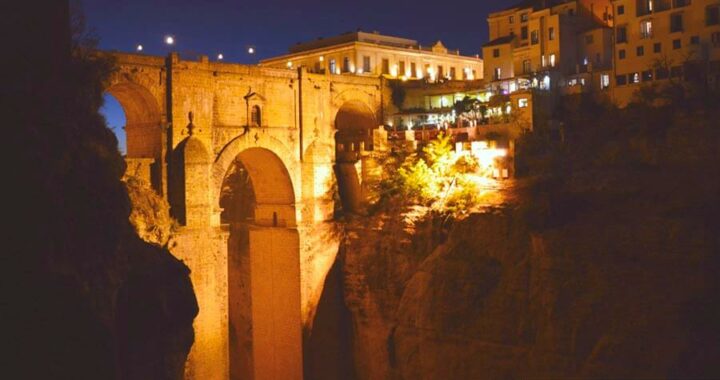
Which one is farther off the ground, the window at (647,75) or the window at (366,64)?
the window at (366,64)

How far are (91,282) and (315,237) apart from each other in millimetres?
25083

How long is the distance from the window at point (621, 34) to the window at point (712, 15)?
16.2 ft

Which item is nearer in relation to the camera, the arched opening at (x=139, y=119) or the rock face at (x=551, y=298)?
the rock face at (x=551, y=298)

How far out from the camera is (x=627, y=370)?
21.6 metres

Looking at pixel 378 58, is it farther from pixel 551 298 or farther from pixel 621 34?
pixel 551 298

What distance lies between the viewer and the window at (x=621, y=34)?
1638 inches

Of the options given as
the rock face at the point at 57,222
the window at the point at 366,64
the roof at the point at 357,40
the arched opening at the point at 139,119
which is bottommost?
the rock face at the point at 57,222

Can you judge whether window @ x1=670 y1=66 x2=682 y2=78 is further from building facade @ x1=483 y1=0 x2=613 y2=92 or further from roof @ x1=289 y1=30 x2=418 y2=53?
roof @ x1=289 y1=30 x2=418 y2=53

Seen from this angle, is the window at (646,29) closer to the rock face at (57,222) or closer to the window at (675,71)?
the window at (675,71)

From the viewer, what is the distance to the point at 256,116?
34.3 m

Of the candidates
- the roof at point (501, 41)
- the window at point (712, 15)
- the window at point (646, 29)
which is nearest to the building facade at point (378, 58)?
the roof at point (501, 41)

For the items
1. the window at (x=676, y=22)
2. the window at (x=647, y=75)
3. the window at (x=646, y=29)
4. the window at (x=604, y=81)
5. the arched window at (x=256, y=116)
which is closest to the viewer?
the arched window at (x=256, y=116)

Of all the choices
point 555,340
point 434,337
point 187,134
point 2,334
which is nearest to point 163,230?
point 187,134

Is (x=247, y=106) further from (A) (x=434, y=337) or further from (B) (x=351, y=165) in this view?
(A) (x=434, y=337)
